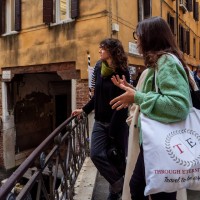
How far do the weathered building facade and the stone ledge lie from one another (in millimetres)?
4329

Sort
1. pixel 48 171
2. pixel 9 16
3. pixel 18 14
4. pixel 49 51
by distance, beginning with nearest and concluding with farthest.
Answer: pixel 48 171, pixel 49 51, pixel 18 14, pixel 9 16

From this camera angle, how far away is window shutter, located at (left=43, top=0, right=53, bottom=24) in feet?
29.2

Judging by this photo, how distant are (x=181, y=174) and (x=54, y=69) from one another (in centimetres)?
788

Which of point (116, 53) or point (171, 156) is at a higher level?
point (116, 53)

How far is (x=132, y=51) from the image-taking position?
9102 mm

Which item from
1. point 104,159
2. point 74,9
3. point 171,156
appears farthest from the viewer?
point 74,9

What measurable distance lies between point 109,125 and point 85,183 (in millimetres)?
1030

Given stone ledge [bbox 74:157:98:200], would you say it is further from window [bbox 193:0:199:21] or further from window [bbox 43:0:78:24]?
window [bbox 193:0:199:21]

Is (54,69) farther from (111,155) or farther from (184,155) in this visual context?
(184,155)

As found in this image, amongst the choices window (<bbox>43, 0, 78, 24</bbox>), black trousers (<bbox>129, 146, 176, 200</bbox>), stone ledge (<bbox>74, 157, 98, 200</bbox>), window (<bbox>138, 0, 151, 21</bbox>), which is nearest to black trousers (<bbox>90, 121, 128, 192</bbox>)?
stone ledge (<bbox>74, 157, 98, 200</bbox>)

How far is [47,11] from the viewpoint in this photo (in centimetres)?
894

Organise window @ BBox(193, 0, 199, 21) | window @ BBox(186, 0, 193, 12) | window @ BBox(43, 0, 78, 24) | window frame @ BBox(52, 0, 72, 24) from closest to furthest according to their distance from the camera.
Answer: window frame @ BBox(52, 0, 72, 24), window @ BBox(43, 0, 78, 24), window @ BBox(186, 0, 193, 12), window @ BBox(193, 0, 199, 21)

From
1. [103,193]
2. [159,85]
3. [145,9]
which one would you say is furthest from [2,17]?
[159,85]

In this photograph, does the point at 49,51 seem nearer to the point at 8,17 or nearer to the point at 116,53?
the point at 8,17
